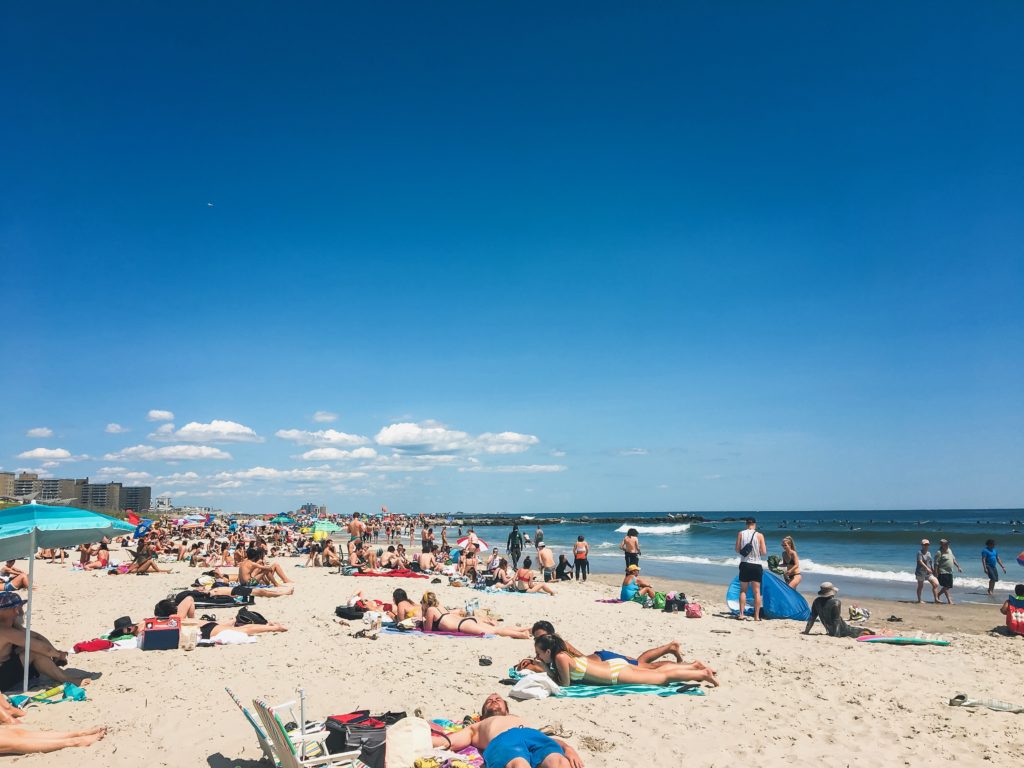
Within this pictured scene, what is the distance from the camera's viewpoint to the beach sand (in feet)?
16.3

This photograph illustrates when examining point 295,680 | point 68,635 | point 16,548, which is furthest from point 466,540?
point 16,548

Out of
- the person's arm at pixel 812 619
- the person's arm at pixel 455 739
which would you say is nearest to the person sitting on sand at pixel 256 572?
the person's arm at pixel 455 739

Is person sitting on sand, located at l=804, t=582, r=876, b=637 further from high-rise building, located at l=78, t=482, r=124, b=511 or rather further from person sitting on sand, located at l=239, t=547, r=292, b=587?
high-rise building, located at l=78, t=482, r=124, b=511

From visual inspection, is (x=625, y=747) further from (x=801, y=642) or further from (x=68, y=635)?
(x=68, y=635)

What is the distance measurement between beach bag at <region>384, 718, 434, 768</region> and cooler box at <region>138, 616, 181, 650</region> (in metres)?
4.70

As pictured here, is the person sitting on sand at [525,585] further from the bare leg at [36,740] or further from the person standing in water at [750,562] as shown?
the bare leg at [36,740]

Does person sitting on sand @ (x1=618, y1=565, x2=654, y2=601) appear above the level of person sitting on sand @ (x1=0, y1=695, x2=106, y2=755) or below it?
below

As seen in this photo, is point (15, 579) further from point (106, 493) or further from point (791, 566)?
point (106, 493)

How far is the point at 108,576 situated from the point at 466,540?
32.0 ft

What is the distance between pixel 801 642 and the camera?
8.80 meters

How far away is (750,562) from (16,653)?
1005 centimetres

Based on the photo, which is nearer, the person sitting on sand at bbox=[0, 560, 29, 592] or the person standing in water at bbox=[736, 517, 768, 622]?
the person standing in water at bbox=[736, 517, 768, 622]

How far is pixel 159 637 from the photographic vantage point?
7.88 m

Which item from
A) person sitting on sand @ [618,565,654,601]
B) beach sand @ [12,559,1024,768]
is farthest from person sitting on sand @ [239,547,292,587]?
person sitting on sand @ [618,565,654,601]
